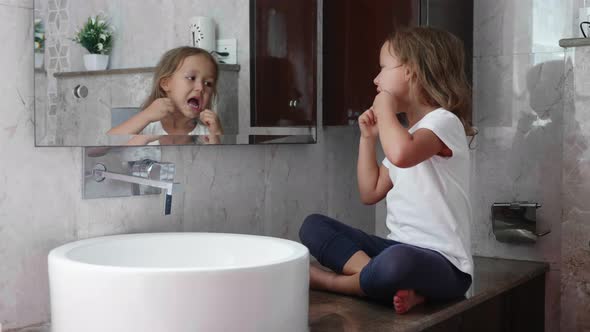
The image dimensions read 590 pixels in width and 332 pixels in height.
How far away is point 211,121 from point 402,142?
0.45 meters

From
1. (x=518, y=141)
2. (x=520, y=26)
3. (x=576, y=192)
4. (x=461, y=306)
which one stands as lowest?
(x=461, y=306)

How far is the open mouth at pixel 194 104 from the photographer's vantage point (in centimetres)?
168

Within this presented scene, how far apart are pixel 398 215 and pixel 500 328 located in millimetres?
420

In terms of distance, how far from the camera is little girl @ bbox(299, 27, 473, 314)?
160 cm

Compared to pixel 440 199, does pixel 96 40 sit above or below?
above

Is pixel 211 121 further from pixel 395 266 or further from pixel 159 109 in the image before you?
pixel 395 266

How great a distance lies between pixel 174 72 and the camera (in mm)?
1631

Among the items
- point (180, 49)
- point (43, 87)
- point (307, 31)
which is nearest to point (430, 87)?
point (307, 31)

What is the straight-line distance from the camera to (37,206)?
4.68ft

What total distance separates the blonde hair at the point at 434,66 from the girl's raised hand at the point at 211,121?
1.55ft

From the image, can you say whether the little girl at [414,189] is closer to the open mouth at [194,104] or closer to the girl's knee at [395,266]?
the girl's knee at [395,266]

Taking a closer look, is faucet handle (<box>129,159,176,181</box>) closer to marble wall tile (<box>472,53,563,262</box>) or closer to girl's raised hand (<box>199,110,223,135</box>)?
girl's raised hand (<box>199,110,223,135</box>)

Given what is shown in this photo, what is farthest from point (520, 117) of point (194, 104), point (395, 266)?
point (194, 104)

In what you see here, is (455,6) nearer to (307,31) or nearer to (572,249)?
(307,31)
